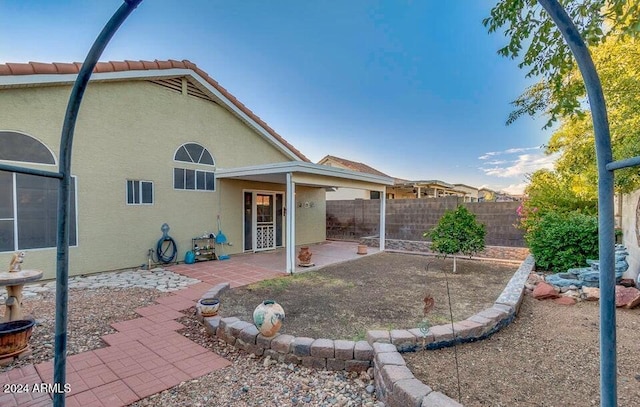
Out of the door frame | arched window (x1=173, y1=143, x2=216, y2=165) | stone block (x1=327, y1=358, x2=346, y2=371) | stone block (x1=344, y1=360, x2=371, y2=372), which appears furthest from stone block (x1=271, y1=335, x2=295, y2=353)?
the door frame

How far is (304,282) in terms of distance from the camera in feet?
23.7

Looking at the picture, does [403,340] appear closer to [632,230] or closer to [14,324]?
[14,324]

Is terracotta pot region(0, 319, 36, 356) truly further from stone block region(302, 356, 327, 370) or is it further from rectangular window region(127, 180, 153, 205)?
rectangular window region(127, 180, 153, 205)

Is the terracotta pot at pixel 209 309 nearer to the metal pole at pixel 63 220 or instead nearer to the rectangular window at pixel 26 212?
the metal pole at pixel 63 220

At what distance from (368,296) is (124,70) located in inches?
319

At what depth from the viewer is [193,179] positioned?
9570mm

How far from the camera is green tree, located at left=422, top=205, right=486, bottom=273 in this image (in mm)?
7957

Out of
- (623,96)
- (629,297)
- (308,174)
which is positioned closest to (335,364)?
(629,297)

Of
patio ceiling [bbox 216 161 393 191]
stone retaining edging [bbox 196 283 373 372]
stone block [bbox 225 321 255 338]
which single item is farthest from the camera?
patio ceiling [bbox 216 161 393 191]

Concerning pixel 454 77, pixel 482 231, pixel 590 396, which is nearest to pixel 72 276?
pixel 590 396

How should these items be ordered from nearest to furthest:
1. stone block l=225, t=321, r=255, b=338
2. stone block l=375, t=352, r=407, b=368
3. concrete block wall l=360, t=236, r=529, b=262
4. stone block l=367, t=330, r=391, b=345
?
stone block l=375, t=352, r=407, b=368 < stone block l=367, t=330, r=391, b=345 < stone block l=225, t=321, r=255, b=338 < concrete block wall l=360, t=236, r=529, b=262

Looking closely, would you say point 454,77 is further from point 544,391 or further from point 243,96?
point 544,391

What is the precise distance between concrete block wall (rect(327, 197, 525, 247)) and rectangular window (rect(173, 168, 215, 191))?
7.12 m

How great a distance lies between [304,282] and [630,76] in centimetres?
692
